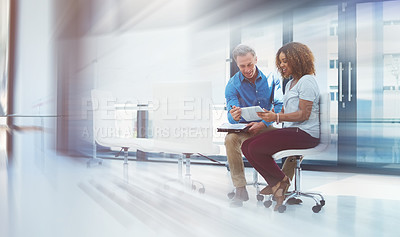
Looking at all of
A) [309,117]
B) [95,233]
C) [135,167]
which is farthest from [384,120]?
[95,233]

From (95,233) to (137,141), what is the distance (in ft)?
4.10

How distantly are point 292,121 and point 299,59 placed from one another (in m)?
0.38

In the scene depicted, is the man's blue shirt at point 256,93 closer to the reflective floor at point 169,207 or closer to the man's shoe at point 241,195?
the man's shoe at point 241,195

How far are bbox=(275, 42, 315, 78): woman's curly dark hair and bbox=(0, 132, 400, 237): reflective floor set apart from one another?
821 millimetres

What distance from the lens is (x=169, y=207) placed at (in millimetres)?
2213

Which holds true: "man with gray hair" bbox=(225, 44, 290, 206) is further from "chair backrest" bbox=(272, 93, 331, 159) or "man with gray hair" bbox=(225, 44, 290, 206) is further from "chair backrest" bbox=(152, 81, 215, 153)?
"chair backrest" bbox=(272, 93, 331, 159)

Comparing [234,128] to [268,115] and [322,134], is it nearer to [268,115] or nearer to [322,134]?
[268,115]

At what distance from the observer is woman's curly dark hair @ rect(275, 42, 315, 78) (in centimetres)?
211

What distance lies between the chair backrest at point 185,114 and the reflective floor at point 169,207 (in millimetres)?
397

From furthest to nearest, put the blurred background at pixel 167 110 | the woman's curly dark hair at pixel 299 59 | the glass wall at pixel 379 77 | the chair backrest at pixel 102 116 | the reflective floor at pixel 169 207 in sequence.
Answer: the glass wall at pixel 379 77, the chair backrest at pixel 102 116, the woman's curly dark hair at pixel 299 59, the blurred background at pixel 167 110, the reflective floor at pixel 169 207

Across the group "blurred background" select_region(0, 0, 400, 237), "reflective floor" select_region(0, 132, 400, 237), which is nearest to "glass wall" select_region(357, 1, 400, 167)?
"blurred background" select_region(0, 0, 400, 237)

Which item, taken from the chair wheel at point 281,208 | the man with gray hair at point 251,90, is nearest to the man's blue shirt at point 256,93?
the man with gray hair at point 251,90

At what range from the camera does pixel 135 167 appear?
4086 mm

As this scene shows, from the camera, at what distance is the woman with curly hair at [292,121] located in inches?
80.0
